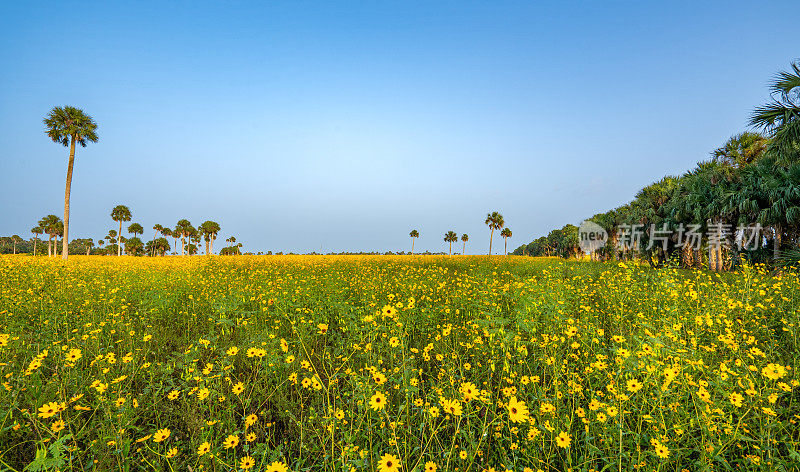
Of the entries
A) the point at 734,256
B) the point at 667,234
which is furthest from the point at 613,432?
the point at 667,234

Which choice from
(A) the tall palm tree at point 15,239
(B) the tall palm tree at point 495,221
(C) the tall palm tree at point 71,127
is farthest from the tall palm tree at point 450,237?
(A) the tall palm tree at point 15,239

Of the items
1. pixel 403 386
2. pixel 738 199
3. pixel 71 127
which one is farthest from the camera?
pixel 71 127

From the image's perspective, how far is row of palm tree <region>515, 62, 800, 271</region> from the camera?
11753 mm

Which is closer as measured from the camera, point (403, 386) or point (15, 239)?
point (403, 386)

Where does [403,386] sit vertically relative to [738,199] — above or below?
below

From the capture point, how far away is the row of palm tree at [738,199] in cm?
1175

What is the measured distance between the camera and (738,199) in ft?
64.0

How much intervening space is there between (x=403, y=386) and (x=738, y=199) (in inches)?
1062

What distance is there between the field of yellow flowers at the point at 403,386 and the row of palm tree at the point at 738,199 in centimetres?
484

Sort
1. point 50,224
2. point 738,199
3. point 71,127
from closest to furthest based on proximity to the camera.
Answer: point 738,199 → point 71,127 → point 50,224

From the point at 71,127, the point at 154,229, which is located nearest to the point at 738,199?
the point at 71,127

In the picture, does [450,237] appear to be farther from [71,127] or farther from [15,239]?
[15,239]

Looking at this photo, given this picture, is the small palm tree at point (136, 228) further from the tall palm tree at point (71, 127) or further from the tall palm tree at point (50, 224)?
the tall palm tree at point (71, 127)

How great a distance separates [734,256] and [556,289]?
2694 centimetres
